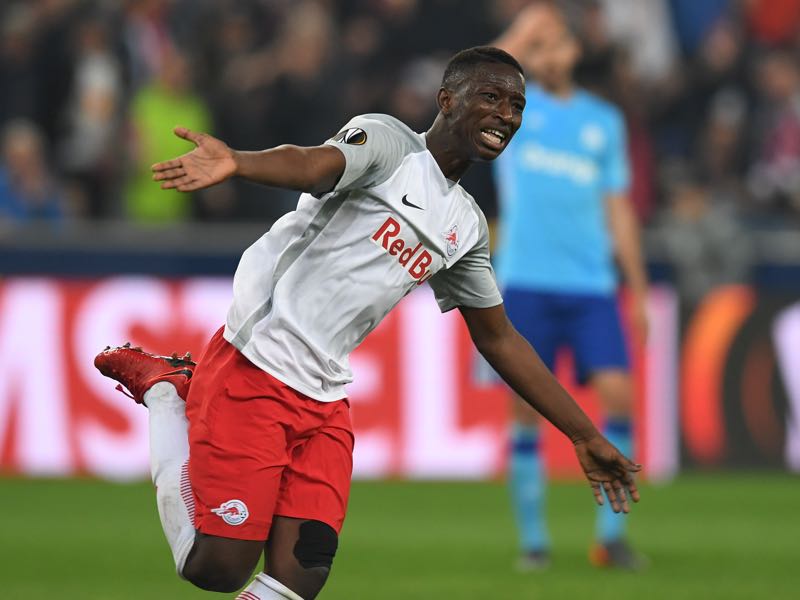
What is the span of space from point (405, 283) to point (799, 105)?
10954 mm

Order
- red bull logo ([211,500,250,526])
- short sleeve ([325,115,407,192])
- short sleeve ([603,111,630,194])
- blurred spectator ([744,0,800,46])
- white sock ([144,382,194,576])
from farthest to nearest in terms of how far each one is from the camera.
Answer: blurred spectator ([744,0,800,46]) < short sleeve ([603,111,630,194]) < white sock ([144,382,194,576]) < red bull logo ([211,500,250,526]) < short sleeve ([325,115,407,192])

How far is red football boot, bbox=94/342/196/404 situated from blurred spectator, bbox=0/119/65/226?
752 centimetres

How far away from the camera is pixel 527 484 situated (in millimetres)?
8562

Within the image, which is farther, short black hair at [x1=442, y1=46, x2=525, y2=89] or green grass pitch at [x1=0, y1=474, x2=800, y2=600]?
green grass pitch at [x1=0, y1=474, x2=800, y2=600]

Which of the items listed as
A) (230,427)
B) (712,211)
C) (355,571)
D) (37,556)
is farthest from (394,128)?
(712,211)

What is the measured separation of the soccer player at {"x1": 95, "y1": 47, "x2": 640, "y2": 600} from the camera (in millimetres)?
5062

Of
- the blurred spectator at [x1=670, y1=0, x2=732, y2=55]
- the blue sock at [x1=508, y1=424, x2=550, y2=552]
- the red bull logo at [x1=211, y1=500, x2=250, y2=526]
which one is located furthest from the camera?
the blurred spectator at [x1=670, y1=0, x2=732, y2=55]

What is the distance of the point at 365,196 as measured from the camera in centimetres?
503

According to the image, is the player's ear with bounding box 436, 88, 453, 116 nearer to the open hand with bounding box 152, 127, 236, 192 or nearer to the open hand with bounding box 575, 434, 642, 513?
the open hand with bounding box 152, 127, 236, 192

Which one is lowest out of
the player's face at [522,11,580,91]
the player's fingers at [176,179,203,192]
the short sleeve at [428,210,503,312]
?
the player's fingers at [176,179,203,192]

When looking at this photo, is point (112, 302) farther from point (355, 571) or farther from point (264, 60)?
point (355, 571)

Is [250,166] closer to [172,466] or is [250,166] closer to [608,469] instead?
[172,466]

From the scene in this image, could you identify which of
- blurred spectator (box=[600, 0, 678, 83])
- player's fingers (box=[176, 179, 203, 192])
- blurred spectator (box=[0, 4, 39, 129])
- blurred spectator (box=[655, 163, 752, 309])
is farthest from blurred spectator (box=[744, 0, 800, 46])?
player's fingers (box=[176, 179, 203, 192])

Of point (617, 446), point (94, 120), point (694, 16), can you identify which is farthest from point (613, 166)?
point (694, 16)
